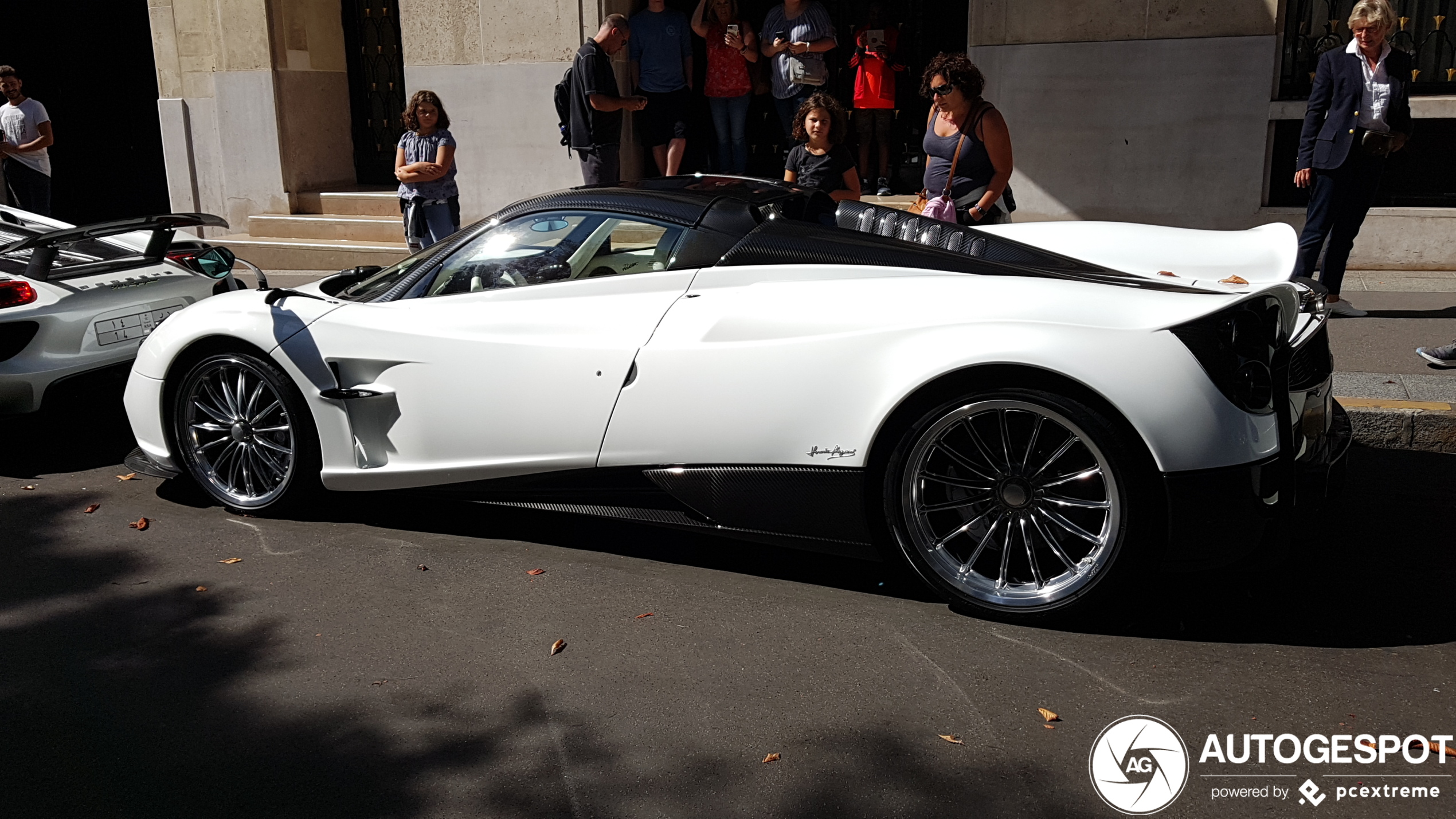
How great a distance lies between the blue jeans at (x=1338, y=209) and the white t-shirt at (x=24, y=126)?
1105 centimetres

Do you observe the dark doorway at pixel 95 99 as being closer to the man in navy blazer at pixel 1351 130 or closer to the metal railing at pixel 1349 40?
the metal railing at pixel 1349 40

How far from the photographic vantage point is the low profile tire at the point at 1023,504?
3588 millimetres

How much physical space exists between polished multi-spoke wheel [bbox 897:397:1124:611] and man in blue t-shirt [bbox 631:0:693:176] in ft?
23.7

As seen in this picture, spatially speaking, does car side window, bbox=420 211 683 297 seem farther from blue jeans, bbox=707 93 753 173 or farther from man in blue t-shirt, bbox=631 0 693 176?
blue jeans, bbox=707 93 753 173

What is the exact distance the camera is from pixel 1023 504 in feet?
12.4

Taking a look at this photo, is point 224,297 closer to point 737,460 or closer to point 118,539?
point 118,539

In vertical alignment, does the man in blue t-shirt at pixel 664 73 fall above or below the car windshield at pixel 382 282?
above

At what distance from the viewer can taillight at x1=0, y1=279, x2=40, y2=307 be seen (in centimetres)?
572

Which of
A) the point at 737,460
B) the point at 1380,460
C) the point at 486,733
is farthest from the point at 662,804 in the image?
the point at 1380,460

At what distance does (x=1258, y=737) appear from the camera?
3135mm

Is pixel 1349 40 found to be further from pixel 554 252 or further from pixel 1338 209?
pixel 554 252

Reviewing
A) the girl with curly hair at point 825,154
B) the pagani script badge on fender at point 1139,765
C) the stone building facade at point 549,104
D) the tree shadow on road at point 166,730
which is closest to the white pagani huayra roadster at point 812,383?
the pagani script badge on fender at point 1139,765

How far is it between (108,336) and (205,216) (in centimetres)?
75

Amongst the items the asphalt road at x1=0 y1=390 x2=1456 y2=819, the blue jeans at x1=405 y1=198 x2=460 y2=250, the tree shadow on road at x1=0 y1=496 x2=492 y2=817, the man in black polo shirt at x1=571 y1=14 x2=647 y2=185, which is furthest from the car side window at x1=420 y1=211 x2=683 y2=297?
the man in black polo shirt at x1=571 y1=14 x2=647 y2=185
